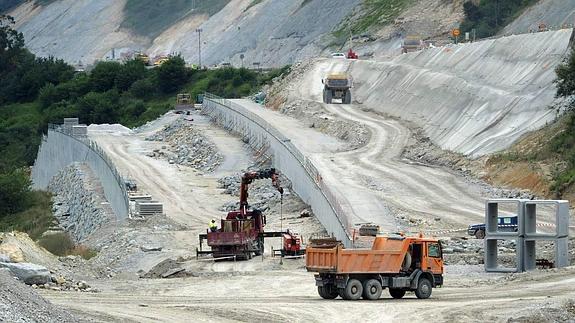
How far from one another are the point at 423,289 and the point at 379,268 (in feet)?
3.96

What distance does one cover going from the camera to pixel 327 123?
8119cm

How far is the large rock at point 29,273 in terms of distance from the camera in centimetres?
3431

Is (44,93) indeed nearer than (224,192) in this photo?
No

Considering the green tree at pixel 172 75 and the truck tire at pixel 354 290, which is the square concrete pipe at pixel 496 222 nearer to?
the truck tire at pixel 354 290

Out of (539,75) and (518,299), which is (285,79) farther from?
(518,299)

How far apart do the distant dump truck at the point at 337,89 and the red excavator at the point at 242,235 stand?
135 ft

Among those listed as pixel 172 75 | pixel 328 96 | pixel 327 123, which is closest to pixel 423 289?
pixel 327 123

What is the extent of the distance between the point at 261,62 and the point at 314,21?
694 centimetres

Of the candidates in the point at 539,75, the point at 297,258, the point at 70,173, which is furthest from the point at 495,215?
the point at 70,173

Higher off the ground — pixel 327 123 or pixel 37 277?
pixel 327 123

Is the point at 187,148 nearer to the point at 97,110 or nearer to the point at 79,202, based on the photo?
the point at 79,202

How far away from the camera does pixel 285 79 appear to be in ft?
341

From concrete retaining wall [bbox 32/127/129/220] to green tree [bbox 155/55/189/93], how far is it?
94.1 ft

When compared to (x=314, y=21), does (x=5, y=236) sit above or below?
below
